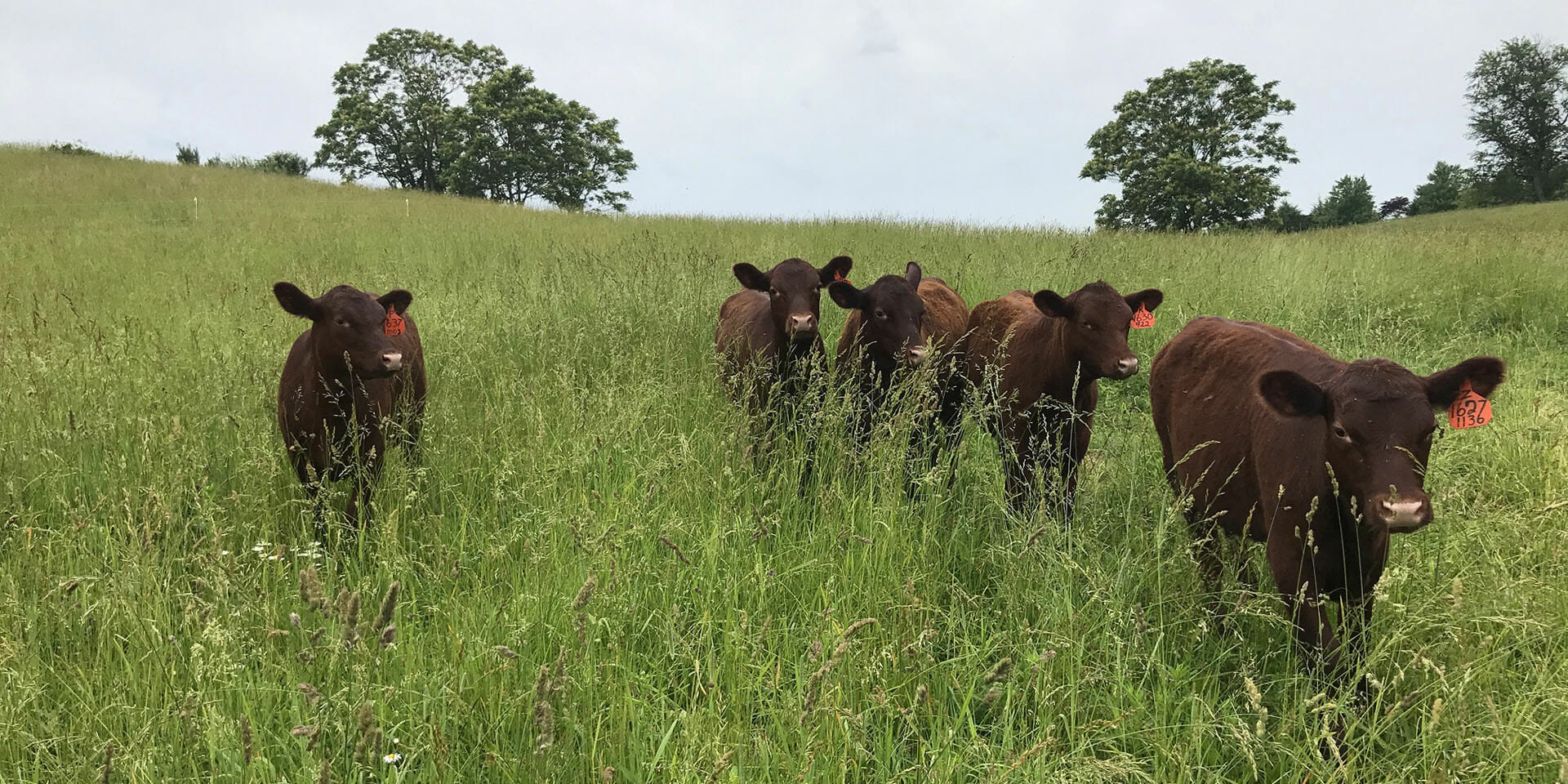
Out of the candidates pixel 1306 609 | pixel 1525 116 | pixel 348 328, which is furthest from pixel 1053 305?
pixel 1525 116

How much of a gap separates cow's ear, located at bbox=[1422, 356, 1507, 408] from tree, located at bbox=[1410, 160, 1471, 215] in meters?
71.1

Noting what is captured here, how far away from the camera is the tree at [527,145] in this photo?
3722 cm

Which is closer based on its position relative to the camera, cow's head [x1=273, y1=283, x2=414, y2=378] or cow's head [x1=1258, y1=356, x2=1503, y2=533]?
cow's head [x1=1258, y1=356, x2=1503, y2=533]

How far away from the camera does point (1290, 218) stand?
42.8 metres

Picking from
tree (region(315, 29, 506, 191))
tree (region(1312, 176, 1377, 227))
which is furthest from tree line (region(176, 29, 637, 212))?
tree (region(1312, 176, 1377, 227))

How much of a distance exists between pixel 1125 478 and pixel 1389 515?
2.57m

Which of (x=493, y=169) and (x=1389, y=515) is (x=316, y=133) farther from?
(x=1389, y=515)

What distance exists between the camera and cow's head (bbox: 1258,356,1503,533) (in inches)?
87.6

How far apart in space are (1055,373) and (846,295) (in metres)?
1.50

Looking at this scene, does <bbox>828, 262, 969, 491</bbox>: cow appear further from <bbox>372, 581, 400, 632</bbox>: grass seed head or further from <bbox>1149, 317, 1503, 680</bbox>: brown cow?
<bbox>372, 581, 400, 632</bbox>: grass seed head

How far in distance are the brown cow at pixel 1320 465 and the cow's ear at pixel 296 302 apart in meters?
4.47

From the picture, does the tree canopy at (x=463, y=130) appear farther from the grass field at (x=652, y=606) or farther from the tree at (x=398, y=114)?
the grass field at (x=652, y=606)

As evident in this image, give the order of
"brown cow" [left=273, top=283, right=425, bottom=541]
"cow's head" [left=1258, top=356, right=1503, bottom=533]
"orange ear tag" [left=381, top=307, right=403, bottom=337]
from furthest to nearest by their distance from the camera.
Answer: "orange ear tag" [left=381, top=307, right=403, bottom=337] < "brown cow" [left=273, top=283, right=425, bottom=541] < "cow's head" [left=1258, top=356, right=1503, bottom=533]

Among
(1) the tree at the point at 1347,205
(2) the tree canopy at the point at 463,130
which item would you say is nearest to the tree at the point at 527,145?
(2) the tree canopy at the point at 463,130
